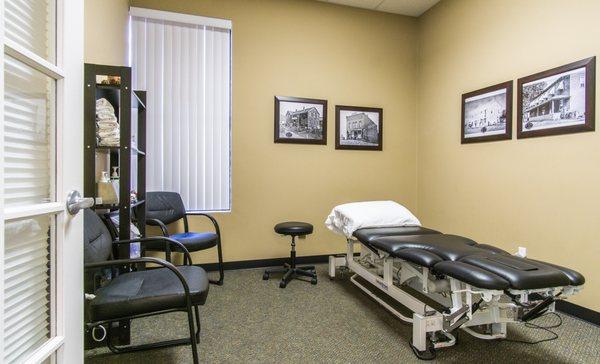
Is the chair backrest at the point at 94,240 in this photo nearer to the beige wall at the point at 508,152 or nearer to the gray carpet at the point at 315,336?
the gray carpet at the point at 315,336

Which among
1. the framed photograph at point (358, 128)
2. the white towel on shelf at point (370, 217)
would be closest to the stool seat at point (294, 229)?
the white towel on shelf at point (370, 217)

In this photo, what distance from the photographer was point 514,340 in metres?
1.92

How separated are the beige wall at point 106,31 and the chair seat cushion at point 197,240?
1.45m

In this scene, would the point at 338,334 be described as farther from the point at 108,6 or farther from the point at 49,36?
the point at 108,6

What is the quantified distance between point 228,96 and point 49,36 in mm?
2501

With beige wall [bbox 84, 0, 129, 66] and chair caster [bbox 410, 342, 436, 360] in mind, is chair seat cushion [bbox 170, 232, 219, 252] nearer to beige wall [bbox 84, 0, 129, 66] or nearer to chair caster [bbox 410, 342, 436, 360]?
beige wall [bbox 84, 0, 129, 66]

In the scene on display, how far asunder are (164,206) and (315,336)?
6.04ft

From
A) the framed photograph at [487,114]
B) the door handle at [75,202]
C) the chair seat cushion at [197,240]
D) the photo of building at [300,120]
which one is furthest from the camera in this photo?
the photo of building at [300,120]

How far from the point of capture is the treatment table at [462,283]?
56.8 inches

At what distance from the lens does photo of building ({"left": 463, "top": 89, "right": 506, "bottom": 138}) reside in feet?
9.19

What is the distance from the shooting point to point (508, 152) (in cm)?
274

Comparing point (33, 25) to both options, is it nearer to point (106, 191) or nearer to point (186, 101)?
point (106, 191)

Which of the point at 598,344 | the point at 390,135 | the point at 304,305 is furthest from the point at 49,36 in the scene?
the point at 390,135

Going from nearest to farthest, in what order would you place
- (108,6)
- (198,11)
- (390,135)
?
(108,6), (198,11), (390,135)
